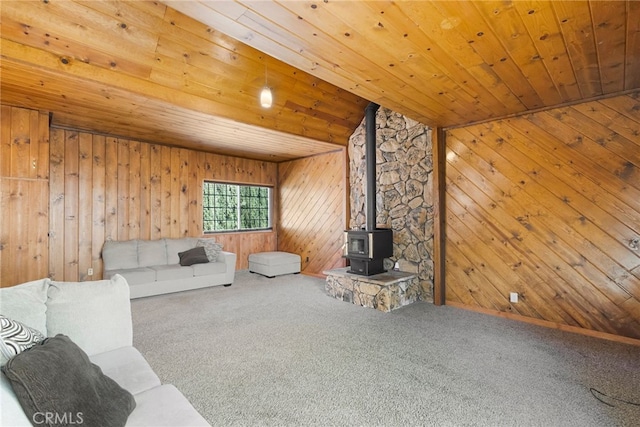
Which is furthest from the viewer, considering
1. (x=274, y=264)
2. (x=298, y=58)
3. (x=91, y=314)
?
(x=274, y=264)

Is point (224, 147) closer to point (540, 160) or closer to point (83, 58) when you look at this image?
point (83, 58)

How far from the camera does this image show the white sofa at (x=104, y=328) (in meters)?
1.29

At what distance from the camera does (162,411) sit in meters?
1.28

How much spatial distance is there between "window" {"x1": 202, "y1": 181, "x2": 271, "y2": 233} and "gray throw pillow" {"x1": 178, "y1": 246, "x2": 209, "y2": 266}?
1.10m

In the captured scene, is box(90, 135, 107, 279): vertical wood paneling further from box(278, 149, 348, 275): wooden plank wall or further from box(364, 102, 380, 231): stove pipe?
box(364, 102, 380, 231): stove pipe

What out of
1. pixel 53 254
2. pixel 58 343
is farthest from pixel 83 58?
pixel 53 254

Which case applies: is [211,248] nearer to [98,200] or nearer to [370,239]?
[98,200]

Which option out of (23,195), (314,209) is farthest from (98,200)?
(314,209)

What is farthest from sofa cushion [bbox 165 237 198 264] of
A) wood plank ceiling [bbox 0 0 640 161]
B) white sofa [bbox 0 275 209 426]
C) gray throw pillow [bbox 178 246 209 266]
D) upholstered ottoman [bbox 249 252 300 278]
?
white sofa [bbox 0 275 209 426]

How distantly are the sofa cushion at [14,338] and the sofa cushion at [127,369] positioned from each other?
1.33ft

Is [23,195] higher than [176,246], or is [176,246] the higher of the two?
[23,195]

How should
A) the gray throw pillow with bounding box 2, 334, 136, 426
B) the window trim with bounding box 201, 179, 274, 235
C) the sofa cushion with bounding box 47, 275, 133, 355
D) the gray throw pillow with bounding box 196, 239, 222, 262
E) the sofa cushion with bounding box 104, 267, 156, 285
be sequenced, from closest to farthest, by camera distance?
the gray throw pillow with bounding box 2, 334, 136, 426 < the sofa cushion with bounding box 47, 275, 133, 355 < the sofa cushion with bounding box 104, 267, 156, 285 < the gray throw pillow with bounding box 196, 239, 222, 262 < the window trim with bounding box 201, 179, 274, 235

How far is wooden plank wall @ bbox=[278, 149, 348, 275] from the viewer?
6.02 metres

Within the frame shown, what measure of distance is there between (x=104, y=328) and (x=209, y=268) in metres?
3.52
